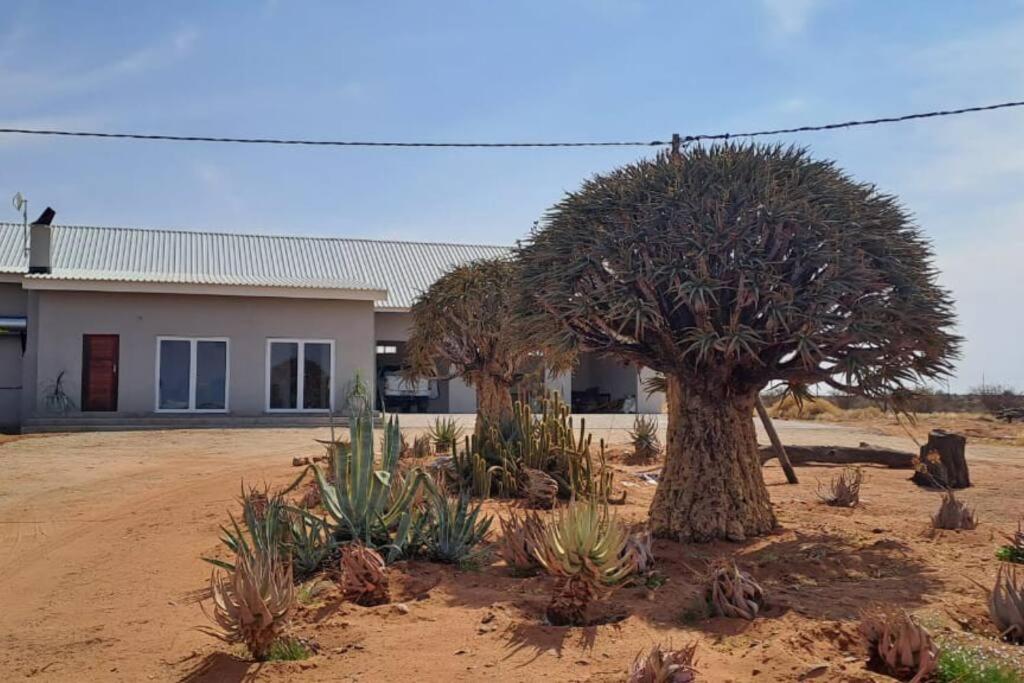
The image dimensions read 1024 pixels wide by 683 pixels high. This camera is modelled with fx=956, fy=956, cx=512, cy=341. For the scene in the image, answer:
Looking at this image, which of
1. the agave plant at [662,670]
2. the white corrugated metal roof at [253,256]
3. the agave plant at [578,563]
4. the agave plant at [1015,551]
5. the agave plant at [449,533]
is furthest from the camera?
the white corrugated metal roof at [253,256]

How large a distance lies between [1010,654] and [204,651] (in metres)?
4.16

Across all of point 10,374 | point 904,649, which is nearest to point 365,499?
point 904,649

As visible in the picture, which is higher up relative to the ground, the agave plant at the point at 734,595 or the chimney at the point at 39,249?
the chimney at the point at 39,249

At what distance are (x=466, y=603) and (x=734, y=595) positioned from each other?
1651 millimetres

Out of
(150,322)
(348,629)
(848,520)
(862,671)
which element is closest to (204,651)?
(348,629)

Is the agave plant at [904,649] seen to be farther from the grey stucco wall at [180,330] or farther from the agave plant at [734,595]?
the grey stucco wall at [180,330]

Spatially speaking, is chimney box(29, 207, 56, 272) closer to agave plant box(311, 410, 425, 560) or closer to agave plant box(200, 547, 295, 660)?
agave plant box(311, 410, 425, 560)

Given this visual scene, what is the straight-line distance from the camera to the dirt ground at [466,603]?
16.1 ft

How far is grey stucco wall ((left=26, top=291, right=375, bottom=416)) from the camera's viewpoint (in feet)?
73.9

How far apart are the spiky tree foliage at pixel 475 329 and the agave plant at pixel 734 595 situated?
8.66 metres

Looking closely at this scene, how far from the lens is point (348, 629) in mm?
5488

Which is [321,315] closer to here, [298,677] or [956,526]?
[956,526]

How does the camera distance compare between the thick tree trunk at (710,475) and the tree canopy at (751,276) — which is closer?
the tree canopy at (751,276)

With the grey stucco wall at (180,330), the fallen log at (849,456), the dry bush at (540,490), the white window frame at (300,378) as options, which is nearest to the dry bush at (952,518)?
the dry bush at (540,490)
